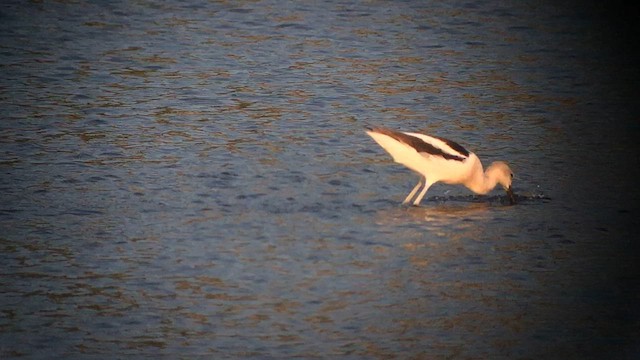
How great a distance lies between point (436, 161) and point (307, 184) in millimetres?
796

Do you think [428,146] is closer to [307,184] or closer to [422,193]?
[422,193]

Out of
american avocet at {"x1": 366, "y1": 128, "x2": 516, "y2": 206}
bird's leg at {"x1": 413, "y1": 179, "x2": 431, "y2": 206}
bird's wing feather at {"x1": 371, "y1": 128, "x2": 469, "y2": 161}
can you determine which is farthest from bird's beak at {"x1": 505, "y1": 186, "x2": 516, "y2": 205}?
bird's leg at {"x1": 413, "y1": 179, "x2": 431, "y2": 206}

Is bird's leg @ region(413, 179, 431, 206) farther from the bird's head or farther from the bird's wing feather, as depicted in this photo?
the bird's head

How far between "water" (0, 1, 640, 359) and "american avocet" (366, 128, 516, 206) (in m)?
0.16

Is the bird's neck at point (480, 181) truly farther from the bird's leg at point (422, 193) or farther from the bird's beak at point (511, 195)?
the bird's leg at point (422, 193)

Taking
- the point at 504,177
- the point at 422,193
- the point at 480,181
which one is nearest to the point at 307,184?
the point at 422,193

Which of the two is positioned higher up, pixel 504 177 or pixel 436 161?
pixel 436 161

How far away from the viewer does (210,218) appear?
7.69 meters

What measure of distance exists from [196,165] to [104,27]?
3.16m

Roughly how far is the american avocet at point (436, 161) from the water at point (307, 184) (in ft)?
0.51

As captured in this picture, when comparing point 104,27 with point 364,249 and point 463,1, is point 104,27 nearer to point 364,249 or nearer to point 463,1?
point 463,1

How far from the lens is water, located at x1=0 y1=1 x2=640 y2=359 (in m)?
6.27

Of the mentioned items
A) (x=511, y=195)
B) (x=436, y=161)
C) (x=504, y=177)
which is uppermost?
(x=436, y=161)

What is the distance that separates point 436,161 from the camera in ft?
27.1
